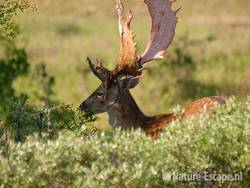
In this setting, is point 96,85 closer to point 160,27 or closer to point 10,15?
point 160,27

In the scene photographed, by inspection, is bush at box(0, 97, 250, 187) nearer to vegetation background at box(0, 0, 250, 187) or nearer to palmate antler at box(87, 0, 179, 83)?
vegetation background at box(0, 0, 250, 187)

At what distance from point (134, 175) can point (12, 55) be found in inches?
411

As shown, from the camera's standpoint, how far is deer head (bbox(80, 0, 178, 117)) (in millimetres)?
9594

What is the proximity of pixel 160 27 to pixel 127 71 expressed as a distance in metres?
0.59

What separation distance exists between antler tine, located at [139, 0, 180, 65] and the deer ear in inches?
10.7

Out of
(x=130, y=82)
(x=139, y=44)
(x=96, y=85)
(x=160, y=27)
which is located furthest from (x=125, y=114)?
(x=139, y=44)

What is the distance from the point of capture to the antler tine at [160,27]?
9.54 m

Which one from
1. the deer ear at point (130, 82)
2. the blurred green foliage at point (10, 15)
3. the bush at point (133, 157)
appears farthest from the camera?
the deer ear at point (130, 82)

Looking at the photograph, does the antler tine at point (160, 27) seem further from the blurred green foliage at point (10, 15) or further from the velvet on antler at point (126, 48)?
the blurred green foliage at point (10, 15)

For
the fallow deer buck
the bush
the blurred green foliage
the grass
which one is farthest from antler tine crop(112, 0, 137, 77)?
the bush

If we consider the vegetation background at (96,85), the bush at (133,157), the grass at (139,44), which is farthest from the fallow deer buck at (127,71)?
the bush at (133,157)

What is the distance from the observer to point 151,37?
9.83 m

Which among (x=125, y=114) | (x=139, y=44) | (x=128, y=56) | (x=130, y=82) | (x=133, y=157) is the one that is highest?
(x=139, y=44)

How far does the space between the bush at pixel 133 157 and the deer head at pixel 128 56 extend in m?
3.42
